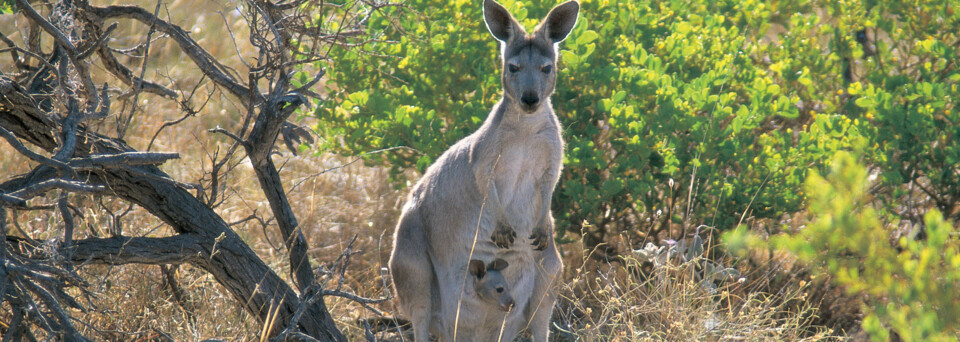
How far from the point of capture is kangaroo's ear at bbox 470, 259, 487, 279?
429 cm

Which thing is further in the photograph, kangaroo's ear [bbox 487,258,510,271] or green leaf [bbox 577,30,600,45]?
green leaf [bbox 577,30,600,45]

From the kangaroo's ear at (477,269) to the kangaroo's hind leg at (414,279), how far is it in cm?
25

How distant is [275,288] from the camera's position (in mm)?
4199

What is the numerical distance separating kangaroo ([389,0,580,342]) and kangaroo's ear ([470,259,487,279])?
0.04 m

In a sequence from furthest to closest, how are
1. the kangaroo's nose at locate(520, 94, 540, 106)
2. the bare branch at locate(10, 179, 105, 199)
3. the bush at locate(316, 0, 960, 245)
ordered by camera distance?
1. the bush at locate(316, 0, 960, 245)
2. the kangaroo's nose at locate(520, 94, 540, 106)
3. the bare branch at locate(10, 179, 105, 199)

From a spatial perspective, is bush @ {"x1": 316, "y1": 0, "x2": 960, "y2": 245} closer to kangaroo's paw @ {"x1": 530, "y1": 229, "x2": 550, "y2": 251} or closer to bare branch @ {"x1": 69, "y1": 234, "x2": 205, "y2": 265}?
kangaroo's paw @ {"x1": 530, "y1": 229, "x2": 550, "y2": 251}

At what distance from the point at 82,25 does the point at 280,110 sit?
974mm

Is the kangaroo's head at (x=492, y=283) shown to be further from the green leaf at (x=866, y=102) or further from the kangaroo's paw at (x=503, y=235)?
the green leaf at (x=866, y=102)

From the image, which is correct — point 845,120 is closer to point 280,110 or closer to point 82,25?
point 280,110

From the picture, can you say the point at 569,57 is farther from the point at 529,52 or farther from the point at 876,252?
the point at 876,252

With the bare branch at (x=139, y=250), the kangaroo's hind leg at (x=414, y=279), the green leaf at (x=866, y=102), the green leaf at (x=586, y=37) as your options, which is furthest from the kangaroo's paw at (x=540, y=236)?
the green leaf at (x=866, y=102)

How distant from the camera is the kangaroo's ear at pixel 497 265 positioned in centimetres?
436

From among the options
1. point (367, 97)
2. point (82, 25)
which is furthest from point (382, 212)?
point (82, 25)

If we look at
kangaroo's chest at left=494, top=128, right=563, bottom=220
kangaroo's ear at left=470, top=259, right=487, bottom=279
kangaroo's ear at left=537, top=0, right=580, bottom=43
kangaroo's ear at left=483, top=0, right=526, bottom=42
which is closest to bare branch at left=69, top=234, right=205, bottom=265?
kangaroo's ear at left=470, top=259, right=487, bottom=279
